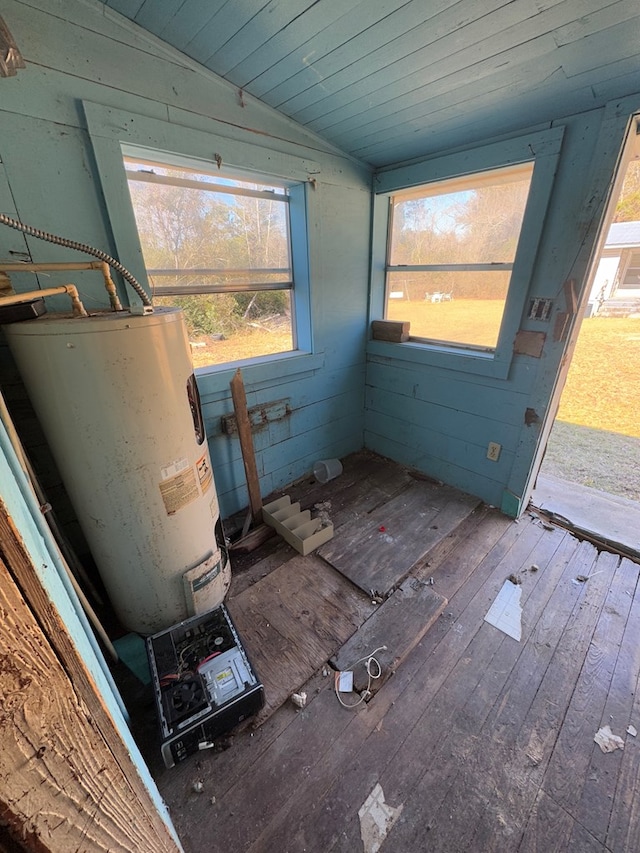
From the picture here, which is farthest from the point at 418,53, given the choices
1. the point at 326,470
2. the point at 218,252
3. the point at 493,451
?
the point at 326,470

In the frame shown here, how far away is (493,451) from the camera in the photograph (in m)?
2.19

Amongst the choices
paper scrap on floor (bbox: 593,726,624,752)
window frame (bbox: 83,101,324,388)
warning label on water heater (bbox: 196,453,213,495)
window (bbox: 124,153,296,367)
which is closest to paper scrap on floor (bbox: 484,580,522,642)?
paper scrap on floor (bbox: 593,726,624,752)

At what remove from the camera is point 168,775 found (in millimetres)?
1115

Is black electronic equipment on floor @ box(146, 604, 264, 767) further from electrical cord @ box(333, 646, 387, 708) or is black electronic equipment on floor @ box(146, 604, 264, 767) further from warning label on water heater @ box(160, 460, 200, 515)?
warning label on water heater @ box(160, 460, 200, 515)


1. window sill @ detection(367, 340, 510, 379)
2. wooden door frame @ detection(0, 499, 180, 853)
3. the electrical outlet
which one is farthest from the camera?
the electrical outlet

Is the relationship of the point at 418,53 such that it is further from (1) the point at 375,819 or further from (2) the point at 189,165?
(1) the point at 375,819

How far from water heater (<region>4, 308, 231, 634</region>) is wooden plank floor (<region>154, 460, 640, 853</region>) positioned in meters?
0.61

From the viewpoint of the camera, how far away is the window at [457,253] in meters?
1.92

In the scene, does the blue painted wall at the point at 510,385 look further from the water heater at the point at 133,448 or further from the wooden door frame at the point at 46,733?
the wooden door frame at the point at 46,733

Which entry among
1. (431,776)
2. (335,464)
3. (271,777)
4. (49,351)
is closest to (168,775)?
(271,777)

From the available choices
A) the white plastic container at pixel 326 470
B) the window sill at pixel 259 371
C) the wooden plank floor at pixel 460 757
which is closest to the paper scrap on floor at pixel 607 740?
the wooden plank floor at pixel 460 757

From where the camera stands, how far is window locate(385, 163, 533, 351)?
1.92 metres

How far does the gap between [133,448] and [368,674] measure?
125 centimetres

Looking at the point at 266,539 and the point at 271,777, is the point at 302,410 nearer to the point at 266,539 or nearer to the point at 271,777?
the point at 266,539
